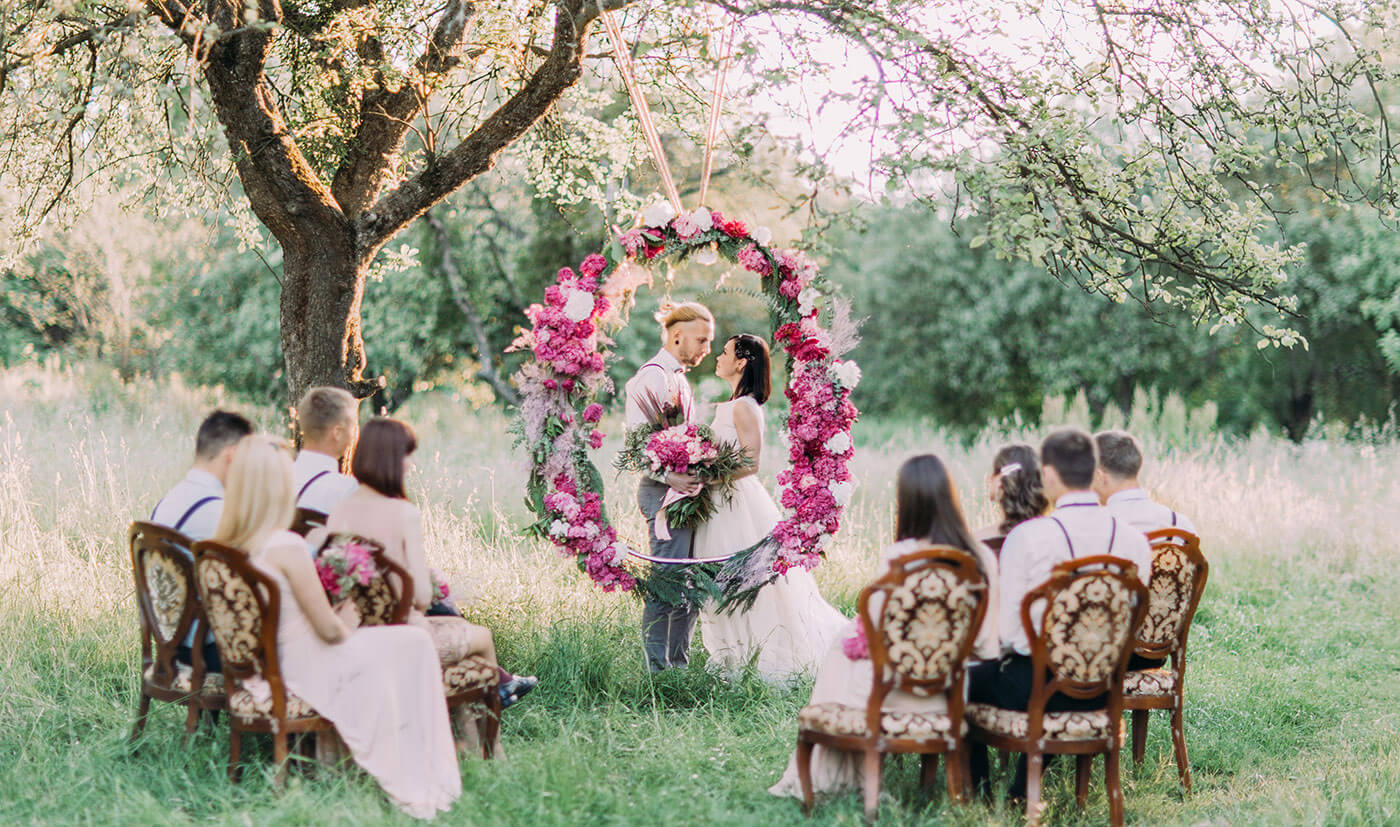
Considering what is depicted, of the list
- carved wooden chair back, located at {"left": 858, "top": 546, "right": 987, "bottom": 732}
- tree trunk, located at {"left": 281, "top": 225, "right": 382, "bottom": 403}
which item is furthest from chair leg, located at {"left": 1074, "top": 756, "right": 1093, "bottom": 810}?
tree trunk, located at {"left": 281, "top": 225, "right": 382, "bottom": 403}

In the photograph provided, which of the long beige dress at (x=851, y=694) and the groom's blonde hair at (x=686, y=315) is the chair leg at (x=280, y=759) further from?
the groom's blonde hair at (x=686, y=315)

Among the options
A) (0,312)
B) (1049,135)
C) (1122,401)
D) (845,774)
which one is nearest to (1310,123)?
(1049,135)

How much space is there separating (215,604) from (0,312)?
73.2ft

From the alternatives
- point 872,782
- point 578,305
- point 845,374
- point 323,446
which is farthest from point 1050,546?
point 323,446

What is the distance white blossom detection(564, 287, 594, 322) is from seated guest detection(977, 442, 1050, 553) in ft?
7.83

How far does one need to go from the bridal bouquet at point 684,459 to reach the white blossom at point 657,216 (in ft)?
3.56

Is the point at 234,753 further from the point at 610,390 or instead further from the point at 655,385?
the point at 655,385

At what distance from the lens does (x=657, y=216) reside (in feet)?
20.0

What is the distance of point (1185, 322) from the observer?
19.8 m

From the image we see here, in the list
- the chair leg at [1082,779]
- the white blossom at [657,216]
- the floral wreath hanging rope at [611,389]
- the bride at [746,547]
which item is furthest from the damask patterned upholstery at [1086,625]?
the white blossom at [657,216]

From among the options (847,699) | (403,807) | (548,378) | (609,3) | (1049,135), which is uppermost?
(609,3)

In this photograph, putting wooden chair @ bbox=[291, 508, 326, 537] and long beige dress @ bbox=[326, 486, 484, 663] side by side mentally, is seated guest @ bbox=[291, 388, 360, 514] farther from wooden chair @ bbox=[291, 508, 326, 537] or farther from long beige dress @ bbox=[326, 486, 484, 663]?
long beige dress @ bbox=[326, 486, 484, 663]

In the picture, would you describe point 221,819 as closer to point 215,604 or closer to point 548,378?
point 215,604

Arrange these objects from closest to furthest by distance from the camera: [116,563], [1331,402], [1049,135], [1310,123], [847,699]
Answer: [847,699]
[1049,135]
[1310,123]
[116,563]
[1331,402]
